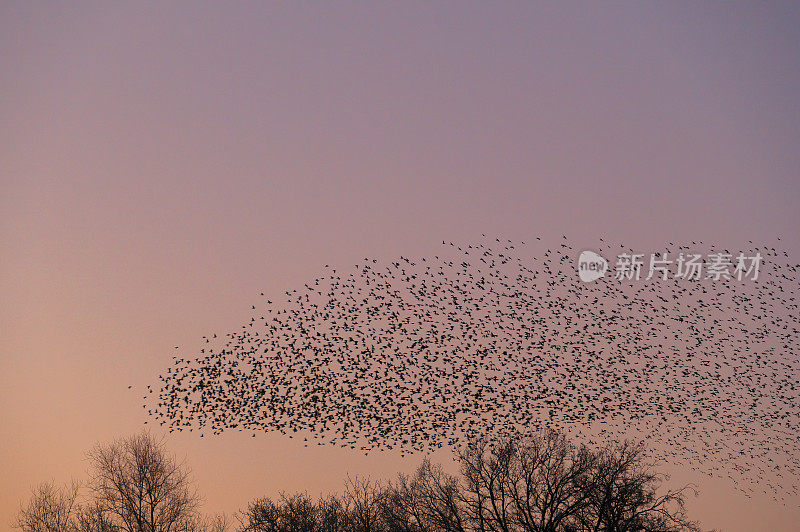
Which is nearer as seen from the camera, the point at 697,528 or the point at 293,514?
the point at 697,528

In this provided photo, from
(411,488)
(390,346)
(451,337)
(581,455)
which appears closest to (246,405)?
(390,346)

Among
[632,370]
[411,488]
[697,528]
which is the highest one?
[632,370]

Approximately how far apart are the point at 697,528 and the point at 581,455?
6414 millimetres

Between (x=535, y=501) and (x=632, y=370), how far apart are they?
37.6 ft

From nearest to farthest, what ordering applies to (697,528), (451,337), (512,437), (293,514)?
(451,337) < (697,528) < (512,437) < (293,514)

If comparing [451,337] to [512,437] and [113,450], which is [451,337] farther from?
[113,450]

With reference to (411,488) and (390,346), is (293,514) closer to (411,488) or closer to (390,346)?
(411,488)

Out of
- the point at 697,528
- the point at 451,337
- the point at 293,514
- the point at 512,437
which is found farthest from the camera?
the point at 293,514

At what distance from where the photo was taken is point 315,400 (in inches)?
1577

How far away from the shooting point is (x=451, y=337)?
39.5 m

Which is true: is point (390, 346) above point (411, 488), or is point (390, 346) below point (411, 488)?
above

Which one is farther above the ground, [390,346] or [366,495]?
[390,346]

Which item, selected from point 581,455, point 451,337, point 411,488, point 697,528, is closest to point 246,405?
point 451,337

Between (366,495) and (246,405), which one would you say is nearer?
(246,405)
